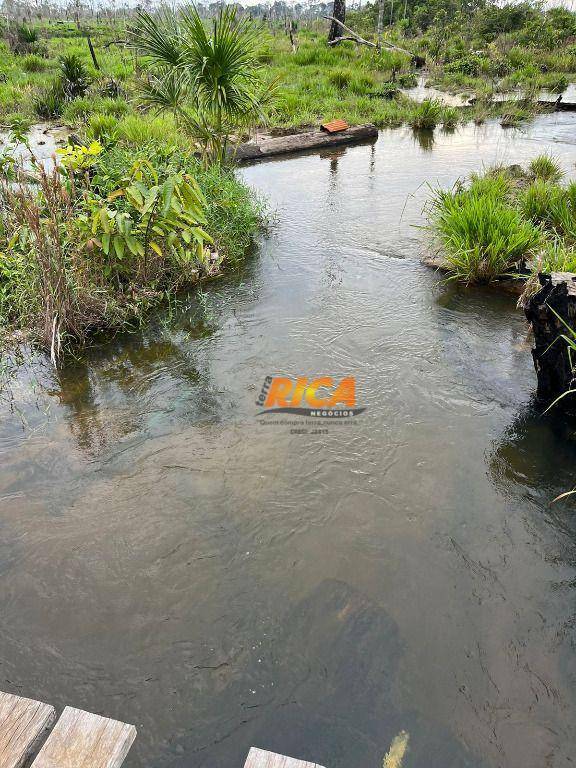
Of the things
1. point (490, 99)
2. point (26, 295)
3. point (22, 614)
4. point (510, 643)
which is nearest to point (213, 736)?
point (22, 614)

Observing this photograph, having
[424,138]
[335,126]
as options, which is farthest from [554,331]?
[424,138]

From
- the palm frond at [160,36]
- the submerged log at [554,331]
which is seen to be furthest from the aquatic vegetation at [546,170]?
the palm frond at [160,36]

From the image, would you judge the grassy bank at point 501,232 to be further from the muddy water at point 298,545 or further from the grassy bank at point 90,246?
the grassy bank at point 90,246

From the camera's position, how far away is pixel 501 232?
5.34 m

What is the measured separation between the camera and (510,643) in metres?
2.41

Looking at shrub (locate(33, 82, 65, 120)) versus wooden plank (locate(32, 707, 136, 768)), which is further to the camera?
shrub (locate(33, 82, 65, 120))

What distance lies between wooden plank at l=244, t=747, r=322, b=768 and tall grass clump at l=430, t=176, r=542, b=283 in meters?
4.61

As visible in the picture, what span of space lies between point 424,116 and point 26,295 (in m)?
9.85

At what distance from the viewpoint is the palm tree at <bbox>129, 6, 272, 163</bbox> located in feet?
19.7

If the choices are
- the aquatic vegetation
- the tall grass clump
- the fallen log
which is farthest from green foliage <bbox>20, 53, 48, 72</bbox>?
the tall grass clump

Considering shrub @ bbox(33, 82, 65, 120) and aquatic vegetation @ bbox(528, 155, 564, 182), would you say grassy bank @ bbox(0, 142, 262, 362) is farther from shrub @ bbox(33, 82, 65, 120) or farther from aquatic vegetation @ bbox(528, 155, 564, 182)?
shrub @ bbox(33, 82, 65, 120)

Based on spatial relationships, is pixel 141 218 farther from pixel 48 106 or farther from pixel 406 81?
pixel 406 81

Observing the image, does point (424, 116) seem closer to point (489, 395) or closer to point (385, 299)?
point (385, 299)

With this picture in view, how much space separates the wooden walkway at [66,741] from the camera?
5.22ft
